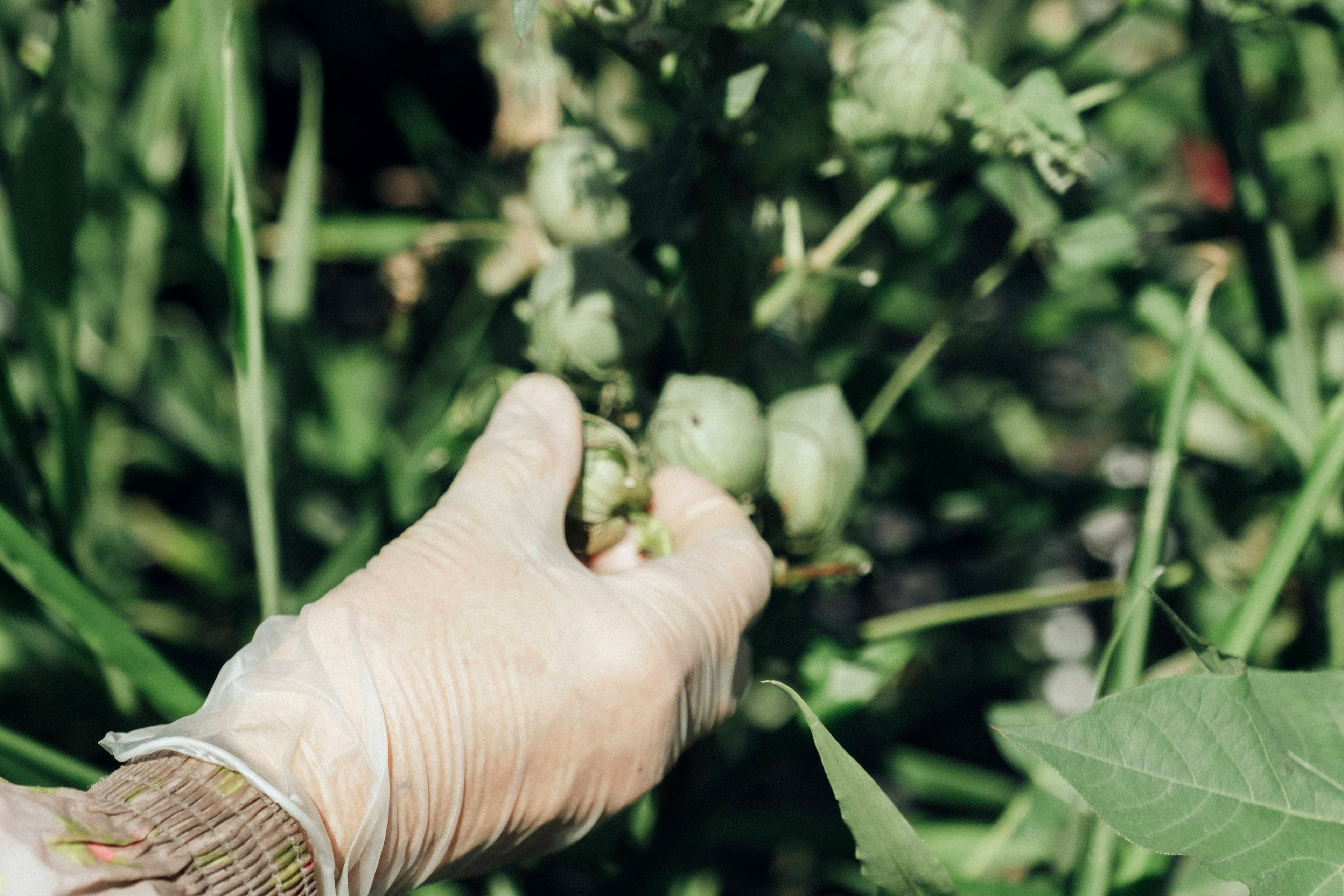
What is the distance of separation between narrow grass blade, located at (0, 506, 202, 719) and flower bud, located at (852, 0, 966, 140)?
0.50 m

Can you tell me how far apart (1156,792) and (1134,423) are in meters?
0.70

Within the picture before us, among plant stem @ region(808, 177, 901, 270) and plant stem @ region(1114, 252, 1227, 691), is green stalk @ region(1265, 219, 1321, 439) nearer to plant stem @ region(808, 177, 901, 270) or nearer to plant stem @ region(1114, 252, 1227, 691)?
plant stem @ region(1114, 252, 1227, 691)

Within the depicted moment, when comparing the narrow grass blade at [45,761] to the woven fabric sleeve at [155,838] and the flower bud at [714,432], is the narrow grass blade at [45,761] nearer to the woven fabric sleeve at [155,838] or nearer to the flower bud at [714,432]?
the woven fabric sleeve at [155,838]

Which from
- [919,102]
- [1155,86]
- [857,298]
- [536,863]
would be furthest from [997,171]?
[536,863]

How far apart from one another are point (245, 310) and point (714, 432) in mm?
255

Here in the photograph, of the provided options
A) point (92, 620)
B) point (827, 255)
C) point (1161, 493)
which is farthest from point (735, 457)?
point (92, 620)

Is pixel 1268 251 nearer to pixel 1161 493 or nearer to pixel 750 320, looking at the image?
pixel 1161 493

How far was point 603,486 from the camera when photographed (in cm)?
53

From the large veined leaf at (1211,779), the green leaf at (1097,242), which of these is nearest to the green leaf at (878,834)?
the large veined leaf at (1211,779)

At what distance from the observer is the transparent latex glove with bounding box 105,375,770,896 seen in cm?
41

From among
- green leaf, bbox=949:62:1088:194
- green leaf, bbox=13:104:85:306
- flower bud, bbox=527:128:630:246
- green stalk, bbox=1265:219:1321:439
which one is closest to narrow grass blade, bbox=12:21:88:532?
green leaf, bbox=13:104:85:306

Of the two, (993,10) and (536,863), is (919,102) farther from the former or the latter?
(993,10)

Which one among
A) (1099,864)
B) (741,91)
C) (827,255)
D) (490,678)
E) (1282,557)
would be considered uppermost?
(741,91)

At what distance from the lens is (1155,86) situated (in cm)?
104
